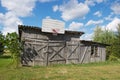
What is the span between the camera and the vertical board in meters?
20.8

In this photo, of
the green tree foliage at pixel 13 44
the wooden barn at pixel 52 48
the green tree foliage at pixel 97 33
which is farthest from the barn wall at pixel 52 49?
the green tree foliage at pixel 97 33

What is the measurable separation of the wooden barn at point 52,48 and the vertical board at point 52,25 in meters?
0.55

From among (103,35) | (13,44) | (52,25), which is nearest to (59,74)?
(13,44)

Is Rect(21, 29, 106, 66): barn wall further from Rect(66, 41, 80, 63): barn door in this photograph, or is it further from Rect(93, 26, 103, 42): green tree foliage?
Rect(93, 26, 103, 42): green tree foliage

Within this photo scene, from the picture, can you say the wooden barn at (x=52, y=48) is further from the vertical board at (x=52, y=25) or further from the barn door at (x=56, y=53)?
the vertical board at (x=52, y=25)

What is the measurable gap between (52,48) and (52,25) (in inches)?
104

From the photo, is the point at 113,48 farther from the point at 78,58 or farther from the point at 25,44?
the point at 25,44

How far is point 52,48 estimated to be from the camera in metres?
21.1

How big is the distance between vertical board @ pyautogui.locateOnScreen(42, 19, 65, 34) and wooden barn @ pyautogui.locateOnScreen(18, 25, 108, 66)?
1.79ft

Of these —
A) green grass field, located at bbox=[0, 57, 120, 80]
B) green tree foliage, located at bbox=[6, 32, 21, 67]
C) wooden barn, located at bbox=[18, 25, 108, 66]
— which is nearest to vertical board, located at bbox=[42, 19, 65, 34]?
wooden barn, located at bbox=[18, 25, 108, 66]

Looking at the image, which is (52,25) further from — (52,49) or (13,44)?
(13,44)

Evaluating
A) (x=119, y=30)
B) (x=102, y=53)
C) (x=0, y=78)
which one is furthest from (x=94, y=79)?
(x=119, y=30)

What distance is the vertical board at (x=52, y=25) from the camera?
2079 cm

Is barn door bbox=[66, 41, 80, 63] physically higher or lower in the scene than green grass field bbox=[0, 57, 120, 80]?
higher
